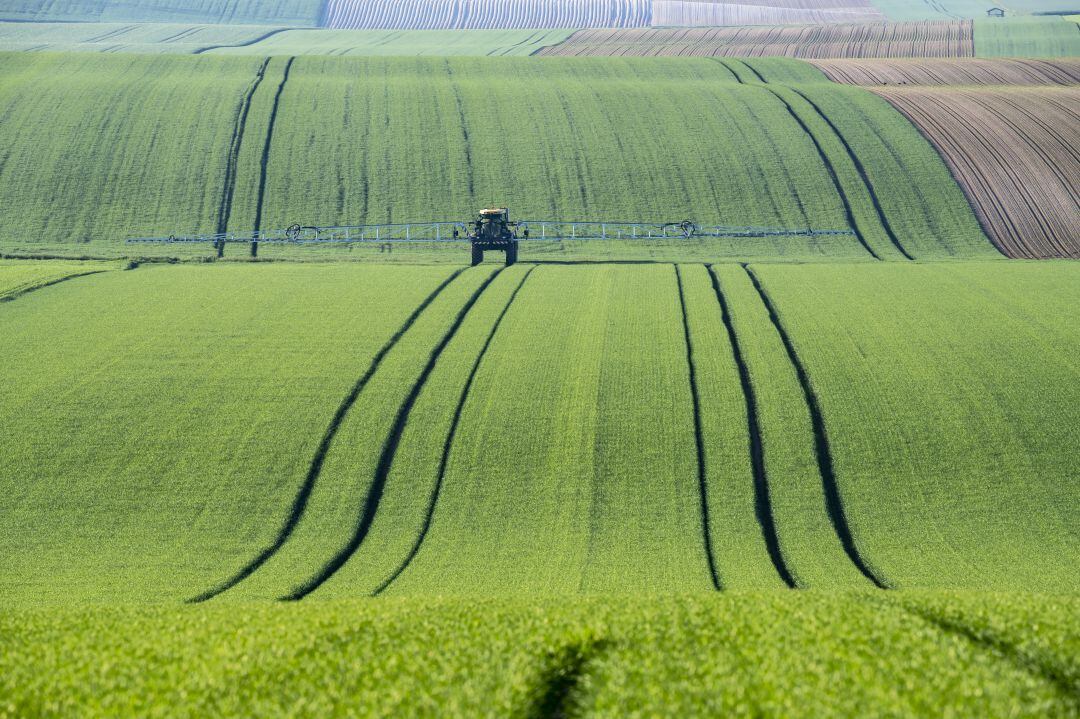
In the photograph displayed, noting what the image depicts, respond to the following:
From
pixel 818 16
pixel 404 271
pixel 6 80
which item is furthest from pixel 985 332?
pixel 818 16

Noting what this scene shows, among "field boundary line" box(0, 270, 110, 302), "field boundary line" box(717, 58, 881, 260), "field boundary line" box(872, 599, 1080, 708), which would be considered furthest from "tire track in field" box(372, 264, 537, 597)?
"field boundary line" box(717, 58, 881, 260)

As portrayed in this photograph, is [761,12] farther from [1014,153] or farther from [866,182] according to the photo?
[866,182]

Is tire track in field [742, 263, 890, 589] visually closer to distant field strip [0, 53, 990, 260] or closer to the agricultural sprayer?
the agricultural sprayer

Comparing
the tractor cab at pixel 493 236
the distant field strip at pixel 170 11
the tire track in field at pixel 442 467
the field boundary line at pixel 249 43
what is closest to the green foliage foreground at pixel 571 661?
the tire track in field at pixel 442 467

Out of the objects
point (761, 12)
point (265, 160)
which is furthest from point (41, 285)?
point (761, 12)

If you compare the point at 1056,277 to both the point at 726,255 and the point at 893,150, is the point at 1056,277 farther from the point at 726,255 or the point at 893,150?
the point at 893,150

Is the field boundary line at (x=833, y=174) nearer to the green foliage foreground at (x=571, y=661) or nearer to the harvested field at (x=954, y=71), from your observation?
the harvested field at (x=954, y=71)
